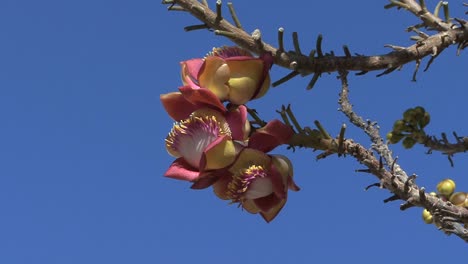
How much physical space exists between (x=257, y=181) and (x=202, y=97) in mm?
369

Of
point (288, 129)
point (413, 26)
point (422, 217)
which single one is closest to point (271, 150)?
point (288, 129)

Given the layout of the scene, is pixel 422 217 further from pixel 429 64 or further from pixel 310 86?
pixel 310 86

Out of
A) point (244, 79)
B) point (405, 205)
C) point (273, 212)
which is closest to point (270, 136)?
point (244, 79)

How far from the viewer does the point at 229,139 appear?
2.53 m

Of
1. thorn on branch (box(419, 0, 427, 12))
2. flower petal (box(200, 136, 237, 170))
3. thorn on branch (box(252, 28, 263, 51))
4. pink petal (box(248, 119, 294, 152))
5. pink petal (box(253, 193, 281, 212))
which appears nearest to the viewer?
flower petal (box(200, 136, 237, 170))

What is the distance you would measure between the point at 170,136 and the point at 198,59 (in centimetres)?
34

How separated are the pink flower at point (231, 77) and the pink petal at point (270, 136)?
5.9 inches

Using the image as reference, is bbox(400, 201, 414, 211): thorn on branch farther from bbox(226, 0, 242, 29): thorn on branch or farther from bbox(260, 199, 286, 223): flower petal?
bbox(226, 0, 242, 29): thorn on branch

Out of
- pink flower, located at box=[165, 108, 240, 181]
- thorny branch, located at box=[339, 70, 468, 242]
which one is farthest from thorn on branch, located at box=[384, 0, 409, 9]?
pink flower, located at box=[165, 108, 240, 181]

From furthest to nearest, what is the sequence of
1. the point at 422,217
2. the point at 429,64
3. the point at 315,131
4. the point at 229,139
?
the point at 422,217
the point at 429,64
the point at 315,131
the point at 229,139

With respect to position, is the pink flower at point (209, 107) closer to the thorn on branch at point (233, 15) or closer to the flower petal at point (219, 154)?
the flower petal at point (219, 154)

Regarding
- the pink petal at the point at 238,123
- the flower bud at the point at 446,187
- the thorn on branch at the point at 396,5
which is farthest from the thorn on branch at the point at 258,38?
the flower bud at the point at 446,187

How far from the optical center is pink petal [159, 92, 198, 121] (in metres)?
2.65

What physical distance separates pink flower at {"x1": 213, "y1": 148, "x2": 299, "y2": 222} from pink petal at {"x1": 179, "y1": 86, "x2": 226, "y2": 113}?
0.64ft
